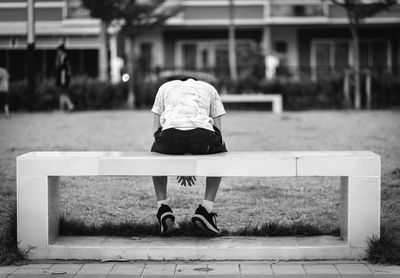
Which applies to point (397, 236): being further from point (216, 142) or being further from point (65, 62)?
point (65, 62)

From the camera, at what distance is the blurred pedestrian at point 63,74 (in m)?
22.3

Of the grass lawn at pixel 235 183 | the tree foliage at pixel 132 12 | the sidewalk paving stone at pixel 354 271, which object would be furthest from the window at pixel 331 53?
the sidewalk paving stone at pixel 354 271

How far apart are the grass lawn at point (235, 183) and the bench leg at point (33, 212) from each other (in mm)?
1099

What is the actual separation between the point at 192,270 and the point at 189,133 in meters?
1.18

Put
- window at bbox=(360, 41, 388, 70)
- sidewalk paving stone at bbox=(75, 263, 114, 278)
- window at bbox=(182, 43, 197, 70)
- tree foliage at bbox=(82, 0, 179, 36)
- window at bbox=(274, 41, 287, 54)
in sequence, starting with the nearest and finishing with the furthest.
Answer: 1. sidewalk paving stone at bbox=(75, 263, 114, 278)
2. tree foliage at bbox=(82, 0, 179, 36)
3. window at bbox=(274, 41, 287, 54)
4. window at bbox=(360, 41, 388, 70)
5. window at bbox=(182, 43, 197, 70)

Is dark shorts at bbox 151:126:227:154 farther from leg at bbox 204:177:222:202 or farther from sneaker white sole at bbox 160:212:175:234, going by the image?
sneaker white sole at bbox 160:212:175:234

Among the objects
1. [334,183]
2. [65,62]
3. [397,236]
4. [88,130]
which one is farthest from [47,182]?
[65,62]

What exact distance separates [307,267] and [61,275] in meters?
1.75

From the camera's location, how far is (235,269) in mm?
5441

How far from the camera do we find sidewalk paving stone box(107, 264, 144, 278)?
524 centimetres

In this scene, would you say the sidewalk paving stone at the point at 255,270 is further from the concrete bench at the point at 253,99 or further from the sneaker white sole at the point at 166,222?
the concrete bench at the point at 253,99

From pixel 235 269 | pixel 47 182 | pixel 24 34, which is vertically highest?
pixel 24 34

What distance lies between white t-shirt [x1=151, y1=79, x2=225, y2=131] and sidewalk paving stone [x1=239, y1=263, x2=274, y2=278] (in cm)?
122

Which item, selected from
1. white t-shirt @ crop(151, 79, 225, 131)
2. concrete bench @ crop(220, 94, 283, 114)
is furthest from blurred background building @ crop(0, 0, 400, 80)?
white t-shirt @ crop(151, 79, 225, 131)
